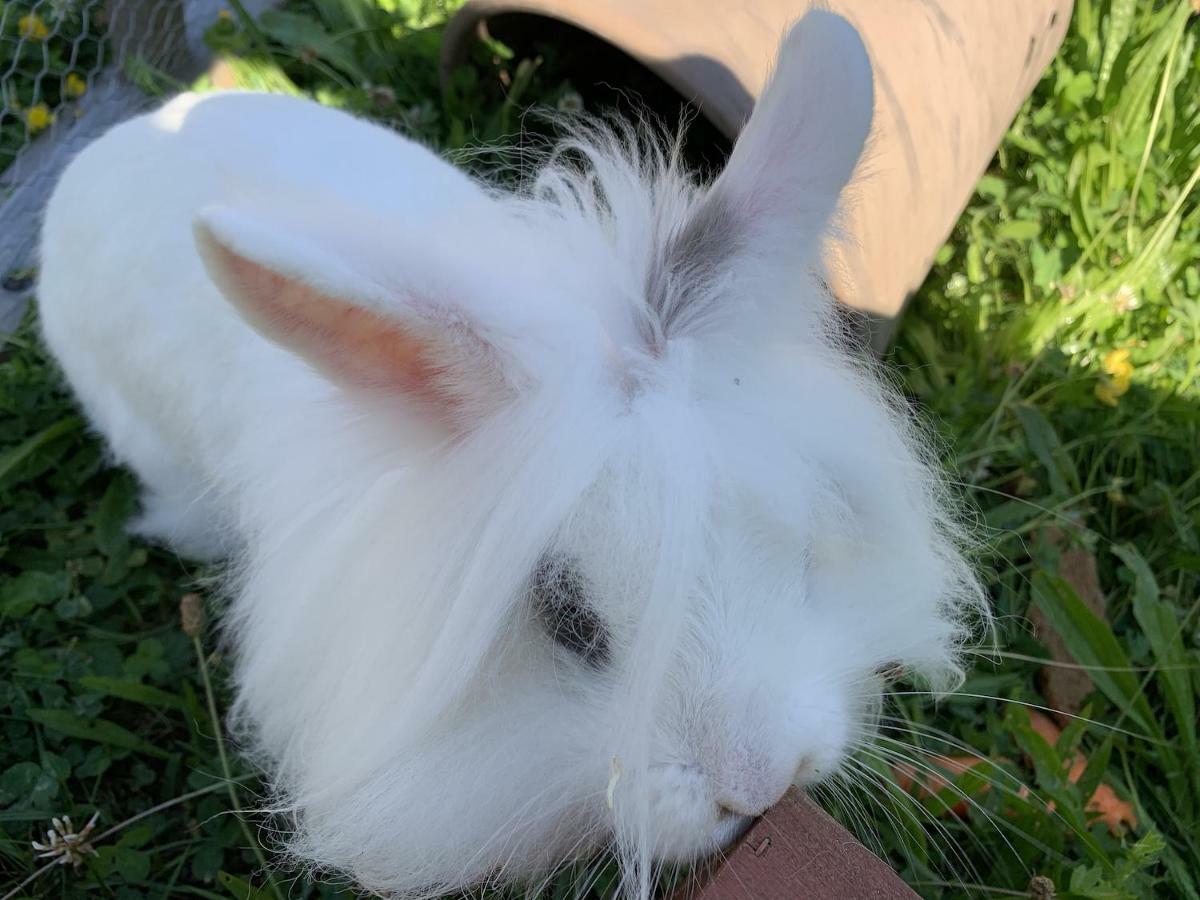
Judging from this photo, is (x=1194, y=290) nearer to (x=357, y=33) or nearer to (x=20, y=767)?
(x=357, y=33)

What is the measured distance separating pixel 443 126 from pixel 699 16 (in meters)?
1.43

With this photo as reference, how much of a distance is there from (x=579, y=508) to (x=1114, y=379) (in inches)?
99.8

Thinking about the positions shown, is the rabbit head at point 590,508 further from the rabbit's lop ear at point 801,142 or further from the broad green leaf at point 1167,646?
the broad green leaf at point 1167,646

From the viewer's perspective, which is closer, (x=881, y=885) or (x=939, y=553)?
(x=881, y=885)

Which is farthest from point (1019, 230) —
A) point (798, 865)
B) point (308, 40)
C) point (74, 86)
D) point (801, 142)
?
point (74, 86)

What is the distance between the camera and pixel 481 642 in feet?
4.20

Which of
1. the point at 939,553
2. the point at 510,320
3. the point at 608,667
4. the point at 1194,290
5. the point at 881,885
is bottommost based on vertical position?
the point at 881,885

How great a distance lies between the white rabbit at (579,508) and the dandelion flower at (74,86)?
295cm

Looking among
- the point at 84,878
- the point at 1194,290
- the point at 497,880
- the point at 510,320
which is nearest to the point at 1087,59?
the point at 1194,290

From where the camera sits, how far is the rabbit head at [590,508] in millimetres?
1203

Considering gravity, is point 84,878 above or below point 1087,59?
below

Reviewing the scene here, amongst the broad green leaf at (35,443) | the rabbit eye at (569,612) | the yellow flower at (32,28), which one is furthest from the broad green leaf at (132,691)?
the yellow flower at (32,28)

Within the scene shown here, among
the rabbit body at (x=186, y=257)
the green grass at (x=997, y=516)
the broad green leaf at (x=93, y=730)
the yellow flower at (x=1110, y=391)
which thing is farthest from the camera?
the yellow flower at (x=1110, y=391)

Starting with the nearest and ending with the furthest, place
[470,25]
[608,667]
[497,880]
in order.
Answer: [608,667] < [497,880] < [470,25]
